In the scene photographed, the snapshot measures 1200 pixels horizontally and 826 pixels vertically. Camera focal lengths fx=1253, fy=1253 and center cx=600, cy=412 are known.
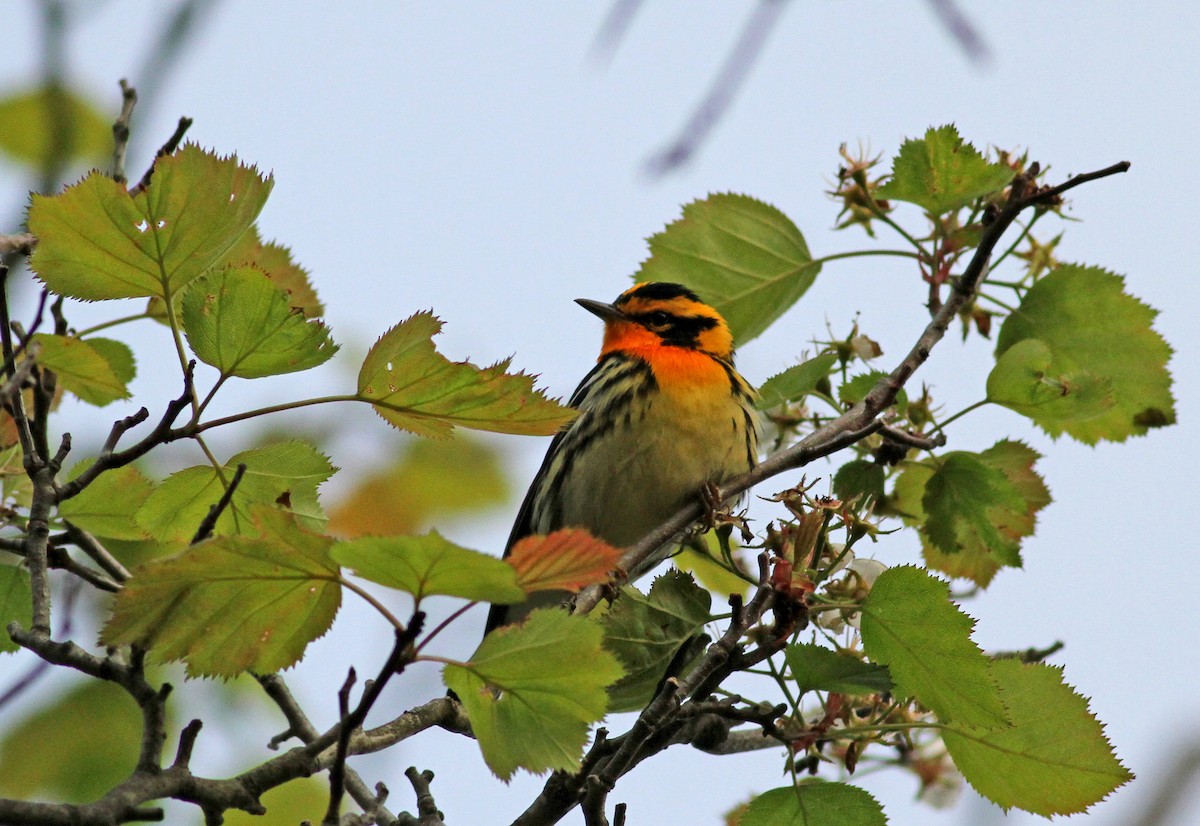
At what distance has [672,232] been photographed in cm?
345

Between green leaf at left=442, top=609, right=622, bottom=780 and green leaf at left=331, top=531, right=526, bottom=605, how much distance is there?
0.19 m

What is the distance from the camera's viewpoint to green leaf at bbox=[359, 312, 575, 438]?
7.09ft

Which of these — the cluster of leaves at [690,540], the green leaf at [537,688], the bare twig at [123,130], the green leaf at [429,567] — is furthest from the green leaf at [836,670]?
the bare twig at [123,130]

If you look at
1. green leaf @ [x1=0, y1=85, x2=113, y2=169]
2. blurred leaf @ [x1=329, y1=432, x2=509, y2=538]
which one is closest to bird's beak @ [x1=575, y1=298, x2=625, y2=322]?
blurred leaf @ [x1=329, y1=432, x2=509, y2=538]

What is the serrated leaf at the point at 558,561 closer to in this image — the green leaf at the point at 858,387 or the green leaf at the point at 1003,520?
the green leaf at the point at 858,387

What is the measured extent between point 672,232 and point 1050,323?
1.02m

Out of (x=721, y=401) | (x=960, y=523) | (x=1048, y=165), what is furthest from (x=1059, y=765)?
(x=721, y=401)

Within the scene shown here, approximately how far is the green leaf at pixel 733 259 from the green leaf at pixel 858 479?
1.80 feet

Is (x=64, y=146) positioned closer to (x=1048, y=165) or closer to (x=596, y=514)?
(x=596, y=514)

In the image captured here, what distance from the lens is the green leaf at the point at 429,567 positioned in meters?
1.64

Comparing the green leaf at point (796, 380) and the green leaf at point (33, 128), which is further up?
the green leaf at point (33, 128)

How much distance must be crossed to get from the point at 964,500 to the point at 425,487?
339cm

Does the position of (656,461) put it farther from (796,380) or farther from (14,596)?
(14,596)

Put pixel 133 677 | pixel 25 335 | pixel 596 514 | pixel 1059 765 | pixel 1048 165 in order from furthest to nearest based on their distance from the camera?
1. pixel 596 514
2. pixel 1048 165
3. pixel 1059 765
4. pixel 25 335
5. pixel 133 677
